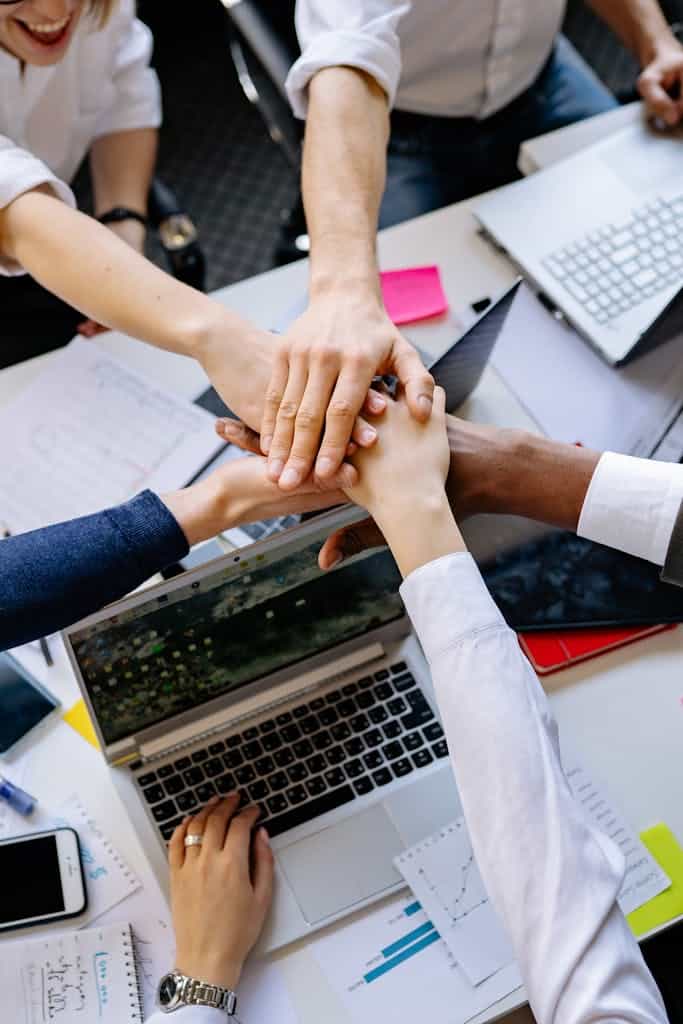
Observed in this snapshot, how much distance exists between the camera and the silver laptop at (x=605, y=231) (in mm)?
1409

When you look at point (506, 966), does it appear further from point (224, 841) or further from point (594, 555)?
point (594, 555)

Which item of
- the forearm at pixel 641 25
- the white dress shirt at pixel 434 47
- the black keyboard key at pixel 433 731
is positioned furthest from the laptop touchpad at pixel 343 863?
the forearm at pixel 641 25

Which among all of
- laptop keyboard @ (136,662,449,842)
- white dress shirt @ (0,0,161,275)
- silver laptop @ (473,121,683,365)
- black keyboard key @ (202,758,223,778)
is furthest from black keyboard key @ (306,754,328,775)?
white dress shirt @ (0,0,161,275)

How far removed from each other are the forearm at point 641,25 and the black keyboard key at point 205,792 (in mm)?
1360

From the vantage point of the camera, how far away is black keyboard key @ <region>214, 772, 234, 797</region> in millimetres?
1132

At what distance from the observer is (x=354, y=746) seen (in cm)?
116

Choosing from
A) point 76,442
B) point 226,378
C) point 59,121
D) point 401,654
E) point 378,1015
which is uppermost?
point 59,121

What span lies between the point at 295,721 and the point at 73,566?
322 mm

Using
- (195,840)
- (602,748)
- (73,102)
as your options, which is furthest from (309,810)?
(73,102)

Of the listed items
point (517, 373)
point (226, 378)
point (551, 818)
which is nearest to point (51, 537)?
point (226, 378)

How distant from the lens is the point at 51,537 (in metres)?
1.06

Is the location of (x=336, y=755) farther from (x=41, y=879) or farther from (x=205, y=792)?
(x=41, y=879)

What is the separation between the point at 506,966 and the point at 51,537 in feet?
2.15

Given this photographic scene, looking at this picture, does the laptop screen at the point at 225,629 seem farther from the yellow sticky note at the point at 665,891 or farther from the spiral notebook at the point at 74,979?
the yellow sticky note at the point at 665,891
